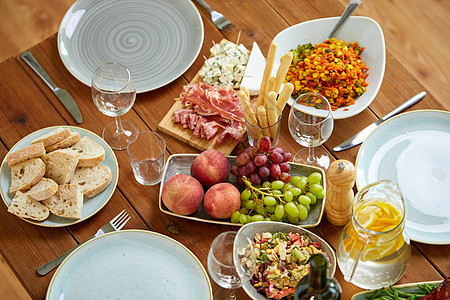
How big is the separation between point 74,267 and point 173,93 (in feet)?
2.35

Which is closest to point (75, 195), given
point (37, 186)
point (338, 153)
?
point (37, 186)

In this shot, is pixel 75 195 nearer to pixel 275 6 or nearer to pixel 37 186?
pixel 37 186

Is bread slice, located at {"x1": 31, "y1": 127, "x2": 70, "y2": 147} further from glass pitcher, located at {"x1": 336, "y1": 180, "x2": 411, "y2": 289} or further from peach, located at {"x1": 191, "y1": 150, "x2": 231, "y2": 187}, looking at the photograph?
glass pitcher, located at {"x1": 336, "y1": 180, "x2": 411, "y2": 289}

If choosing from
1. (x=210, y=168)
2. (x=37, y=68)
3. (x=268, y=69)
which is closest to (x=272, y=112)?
(x=268, y=69)

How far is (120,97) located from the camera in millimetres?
1690

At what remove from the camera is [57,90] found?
1.91 metres

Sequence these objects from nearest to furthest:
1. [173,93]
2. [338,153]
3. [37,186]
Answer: [37,186]
[338,153]
[173,93]

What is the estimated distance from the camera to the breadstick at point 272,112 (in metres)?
1.57

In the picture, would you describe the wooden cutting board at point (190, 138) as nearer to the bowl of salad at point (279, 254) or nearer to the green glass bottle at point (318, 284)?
the bowl of salad at point (279, 254)

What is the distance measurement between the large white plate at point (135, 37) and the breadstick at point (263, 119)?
1.39 feet

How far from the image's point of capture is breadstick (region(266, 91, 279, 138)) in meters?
1.57

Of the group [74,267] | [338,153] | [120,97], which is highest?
[338,153]

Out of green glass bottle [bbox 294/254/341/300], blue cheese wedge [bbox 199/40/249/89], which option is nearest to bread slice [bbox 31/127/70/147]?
blue cheese wedge [bbox 199/40/249/89]

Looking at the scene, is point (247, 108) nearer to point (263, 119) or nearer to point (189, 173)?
point (263, 119)
